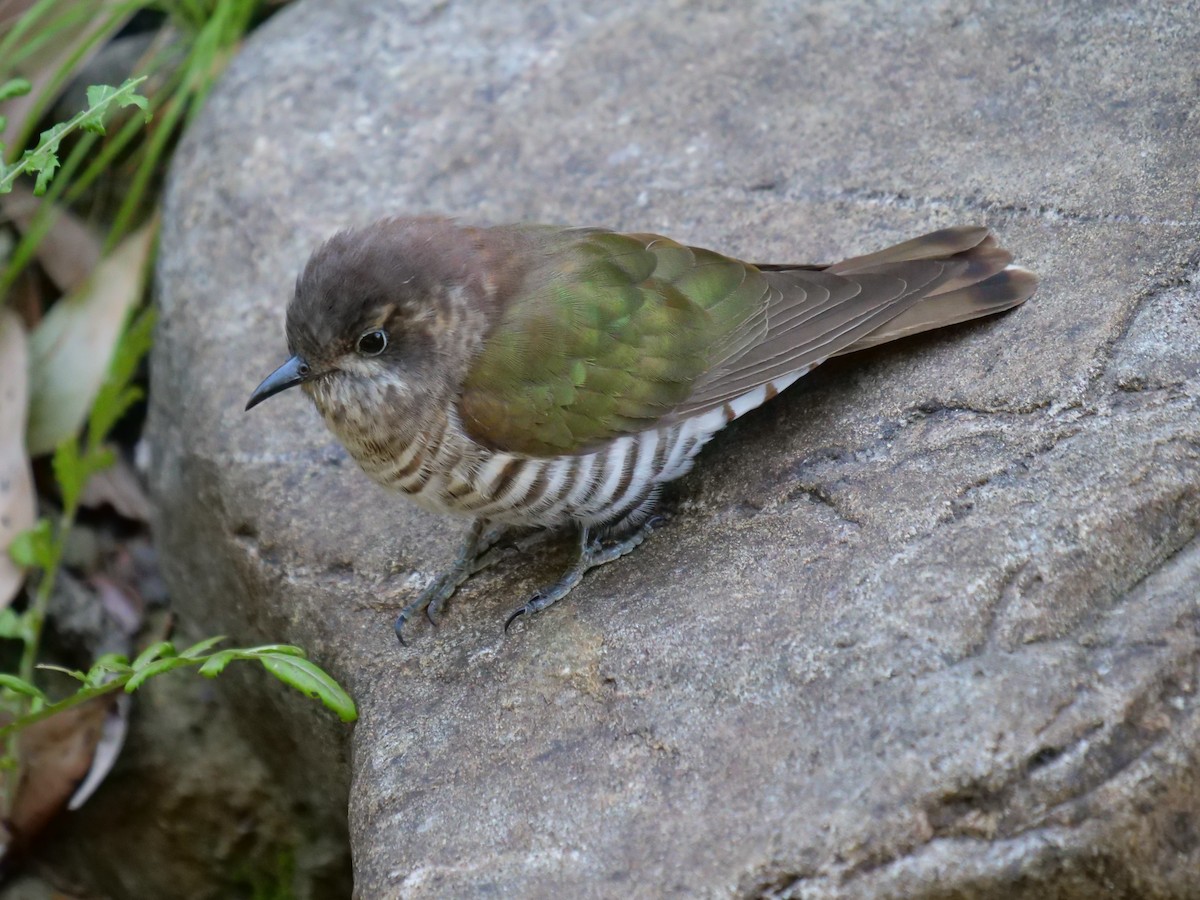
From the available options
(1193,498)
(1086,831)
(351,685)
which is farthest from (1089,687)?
(351,685)

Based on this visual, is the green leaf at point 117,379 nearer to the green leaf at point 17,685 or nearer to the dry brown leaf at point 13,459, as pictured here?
the dry brown leaf at point 13,459

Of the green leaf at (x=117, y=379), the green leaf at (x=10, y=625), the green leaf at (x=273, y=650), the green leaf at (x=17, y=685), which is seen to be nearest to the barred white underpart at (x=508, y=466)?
the green leaf at (x=273, y=650)

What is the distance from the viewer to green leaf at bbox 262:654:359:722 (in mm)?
3031

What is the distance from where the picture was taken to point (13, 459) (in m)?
4.77

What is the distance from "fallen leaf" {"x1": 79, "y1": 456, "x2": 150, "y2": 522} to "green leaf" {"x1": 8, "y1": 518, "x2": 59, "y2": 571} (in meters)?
0.63

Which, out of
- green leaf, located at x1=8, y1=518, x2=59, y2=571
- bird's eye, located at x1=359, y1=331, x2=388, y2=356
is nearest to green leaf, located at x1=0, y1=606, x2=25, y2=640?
green leaf, located at x1=8, y1=518, x2=59, y2=571

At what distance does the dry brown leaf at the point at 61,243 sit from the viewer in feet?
18.2

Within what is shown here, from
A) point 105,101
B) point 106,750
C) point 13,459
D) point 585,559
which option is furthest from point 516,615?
point 13,459

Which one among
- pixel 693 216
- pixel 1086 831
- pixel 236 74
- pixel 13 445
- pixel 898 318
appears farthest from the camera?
pixel 236 74

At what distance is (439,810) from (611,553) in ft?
2.94

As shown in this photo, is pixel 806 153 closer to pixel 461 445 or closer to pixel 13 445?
pixel 461 445

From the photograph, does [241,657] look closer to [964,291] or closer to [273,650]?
[273,650]

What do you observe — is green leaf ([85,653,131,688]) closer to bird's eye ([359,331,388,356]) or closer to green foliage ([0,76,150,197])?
bird's eye ([359,331,388,356])

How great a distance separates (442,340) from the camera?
3.43 meters
